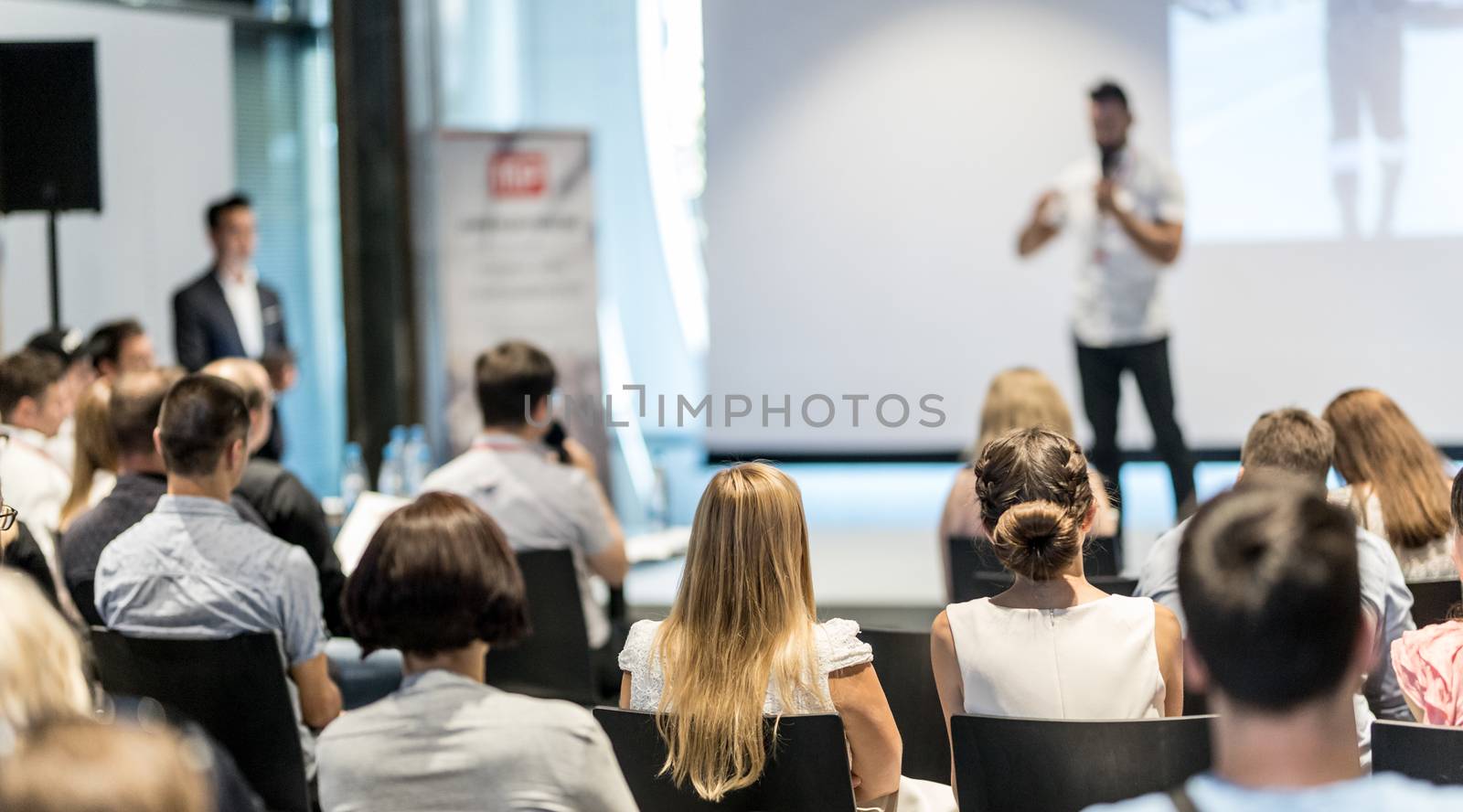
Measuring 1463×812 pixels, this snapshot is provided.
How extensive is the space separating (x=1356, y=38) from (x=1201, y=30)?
677mm

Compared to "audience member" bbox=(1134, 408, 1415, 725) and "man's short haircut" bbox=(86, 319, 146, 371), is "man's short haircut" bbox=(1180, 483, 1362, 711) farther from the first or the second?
"man's short haircut" bbox=(86, 319, 146, 371)

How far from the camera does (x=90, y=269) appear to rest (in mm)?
6719

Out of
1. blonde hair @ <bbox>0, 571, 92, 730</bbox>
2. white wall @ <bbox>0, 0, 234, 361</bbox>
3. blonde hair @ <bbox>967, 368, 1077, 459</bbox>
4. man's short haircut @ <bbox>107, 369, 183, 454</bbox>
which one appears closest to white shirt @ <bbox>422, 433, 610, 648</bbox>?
man's short haircut @ <bbox>107, 369, 183, 454</bbox>

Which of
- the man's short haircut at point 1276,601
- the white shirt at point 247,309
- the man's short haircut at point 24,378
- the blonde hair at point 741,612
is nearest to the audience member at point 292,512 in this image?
the man's short haircut at point 24,378

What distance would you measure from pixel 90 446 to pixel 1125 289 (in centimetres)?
387

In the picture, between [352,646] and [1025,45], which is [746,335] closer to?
[1025,45]

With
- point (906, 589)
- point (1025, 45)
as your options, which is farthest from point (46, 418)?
point (1025, 45)

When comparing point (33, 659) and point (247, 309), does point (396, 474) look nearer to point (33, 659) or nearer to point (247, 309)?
point (247, 309)

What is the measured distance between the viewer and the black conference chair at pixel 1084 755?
1.96m

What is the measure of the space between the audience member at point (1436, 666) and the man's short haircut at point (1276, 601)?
1.16 m

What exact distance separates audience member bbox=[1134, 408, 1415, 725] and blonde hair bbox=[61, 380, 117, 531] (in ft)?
8.21

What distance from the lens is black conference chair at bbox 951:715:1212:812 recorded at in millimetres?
1961

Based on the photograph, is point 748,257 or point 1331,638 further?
point 748,257

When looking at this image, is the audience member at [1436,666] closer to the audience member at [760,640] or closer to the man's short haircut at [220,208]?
the audience member at [760,640]
